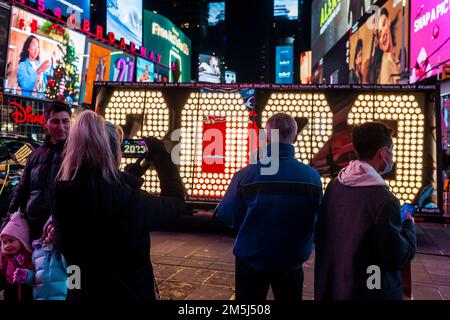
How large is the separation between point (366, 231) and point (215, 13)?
483 feet

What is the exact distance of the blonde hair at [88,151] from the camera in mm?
2309

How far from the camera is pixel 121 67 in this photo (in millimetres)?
39656

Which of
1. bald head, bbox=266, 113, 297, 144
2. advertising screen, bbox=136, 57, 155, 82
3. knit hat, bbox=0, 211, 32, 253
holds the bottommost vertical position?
knit hat, bbox=0, 211, 32, 253

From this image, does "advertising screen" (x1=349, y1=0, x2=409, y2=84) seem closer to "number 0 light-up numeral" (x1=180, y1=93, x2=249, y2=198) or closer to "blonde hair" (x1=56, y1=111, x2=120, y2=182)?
"number 0 light-up numeral" (x1=180, y1=93, x2=249, y2=198)

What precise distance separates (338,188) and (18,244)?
101 inches

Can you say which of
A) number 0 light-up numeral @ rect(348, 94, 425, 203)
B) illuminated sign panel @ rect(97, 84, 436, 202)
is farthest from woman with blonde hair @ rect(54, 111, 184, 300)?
number 0 light-up numeral @ rect(348, 94, 425, 203)

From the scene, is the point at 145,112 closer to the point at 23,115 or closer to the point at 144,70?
the point at 23,115

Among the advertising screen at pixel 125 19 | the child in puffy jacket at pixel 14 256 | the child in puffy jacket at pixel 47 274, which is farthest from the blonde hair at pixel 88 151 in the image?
the advertising screen at pixel 125 19

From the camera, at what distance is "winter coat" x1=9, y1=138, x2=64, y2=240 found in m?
3.53

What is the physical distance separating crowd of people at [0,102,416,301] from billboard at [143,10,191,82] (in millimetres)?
52933

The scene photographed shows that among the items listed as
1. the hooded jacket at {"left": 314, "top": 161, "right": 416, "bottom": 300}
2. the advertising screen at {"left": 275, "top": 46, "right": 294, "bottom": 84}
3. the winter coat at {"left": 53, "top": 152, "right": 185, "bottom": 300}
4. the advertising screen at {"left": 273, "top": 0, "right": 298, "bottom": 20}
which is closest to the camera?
the winter coat at {"left": 53, "top": 152, "right": 185, "bottom": 300}

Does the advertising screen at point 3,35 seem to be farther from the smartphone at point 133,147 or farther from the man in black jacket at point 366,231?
→ the man in black jacket at point 366,231

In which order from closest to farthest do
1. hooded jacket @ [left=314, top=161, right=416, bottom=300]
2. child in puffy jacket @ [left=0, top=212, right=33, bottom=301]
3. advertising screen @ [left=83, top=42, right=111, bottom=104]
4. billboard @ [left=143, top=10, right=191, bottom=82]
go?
hooded jacket @ [left=314, top=161, right=416, bottom=300] → child in puffy jacket @ [left=0, top=212, right=33, bottom=301] → advertising screen @ [left=83, top=42, right=111, bottom=104] → billboard @ [left=143, top=10, right=191, bottom=82]

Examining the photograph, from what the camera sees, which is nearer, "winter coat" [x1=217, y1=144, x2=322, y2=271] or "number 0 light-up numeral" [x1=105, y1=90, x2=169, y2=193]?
"winter coat" [x1=217, y1=144, x2=322, y2=271]
